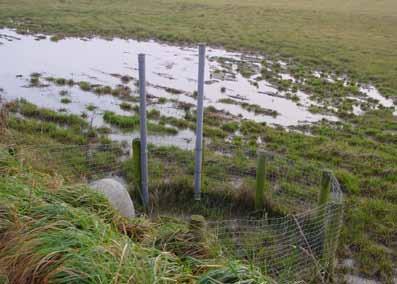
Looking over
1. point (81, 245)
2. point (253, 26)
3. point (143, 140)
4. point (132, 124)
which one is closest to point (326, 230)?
point (143, 140)

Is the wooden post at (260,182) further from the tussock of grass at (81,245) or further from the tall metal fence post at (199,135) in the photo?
the tussock of grass at (81,245)

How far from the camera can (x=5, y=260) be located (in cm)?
330

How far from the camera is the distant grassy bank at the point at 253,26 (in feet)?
81.8

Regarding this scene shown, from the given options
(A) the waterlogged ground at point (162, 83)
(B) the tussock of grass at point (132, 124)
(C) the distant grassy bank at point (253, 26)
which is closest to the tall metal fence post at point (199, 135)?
(A) the waterlogged ground at point (162, 83)

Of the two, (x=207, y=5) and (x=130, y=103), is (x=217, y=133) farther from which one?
(x=207, y=5)

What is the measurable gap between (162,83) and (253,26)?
1924cm

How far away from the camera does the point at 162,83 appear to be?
18.4 meters

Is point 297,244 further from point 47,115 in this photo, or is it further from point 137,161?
point 47,115

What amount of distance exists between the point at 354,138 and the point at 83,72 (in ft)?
40.7

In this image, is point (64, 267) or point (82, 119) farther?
point (82, 119)

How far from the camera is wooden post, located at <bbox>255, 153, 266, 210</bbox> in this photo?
762 centimetres

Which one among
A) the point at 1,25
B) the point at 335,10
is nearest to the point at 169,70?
the point at 1,25

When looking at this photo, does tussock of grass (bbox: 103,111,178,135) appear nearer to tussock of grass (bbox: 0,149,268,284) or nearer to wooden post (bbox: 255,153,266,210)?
wooden post (bbox: 255,153,266,210)

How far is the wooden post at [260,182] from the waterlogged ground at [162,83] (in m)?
3.94
